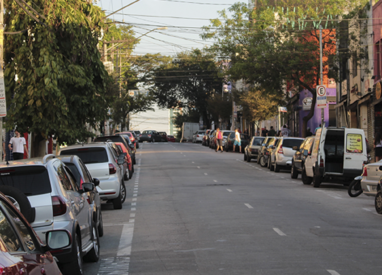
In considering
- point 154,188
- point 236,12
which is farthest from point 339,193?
point 236,12

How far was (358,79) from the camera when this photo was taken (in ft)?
119

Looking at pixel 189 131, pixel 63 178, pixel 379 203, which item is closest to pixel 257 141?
pixel 379 203

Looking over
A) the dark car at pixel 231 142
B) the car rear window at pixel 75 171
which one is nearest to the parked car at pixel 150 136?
the dark car at pixel 231 142

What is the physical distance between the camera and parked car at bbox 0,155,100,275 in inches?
287

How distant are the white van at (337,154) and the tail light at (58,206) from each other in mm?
14996

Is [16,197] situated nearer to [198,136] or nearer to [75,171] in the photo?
[75,171]

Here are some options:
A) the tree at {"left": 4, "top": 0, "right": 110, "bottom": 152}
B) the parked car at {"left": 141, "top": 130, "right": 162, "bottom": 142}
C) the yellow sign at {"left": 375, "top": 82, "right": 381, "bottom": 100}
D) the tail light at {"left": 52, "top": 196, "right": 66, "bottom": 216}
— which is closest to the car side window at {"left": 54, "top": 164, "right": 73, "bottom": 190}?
the tail light at {"left": 52, "top": 196, "right": 66, "bottom": 216}

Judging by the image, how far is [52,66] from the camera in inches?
691

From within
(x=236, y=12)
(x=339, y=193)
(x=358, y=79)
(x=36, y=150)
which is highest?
(x=236, y=12)

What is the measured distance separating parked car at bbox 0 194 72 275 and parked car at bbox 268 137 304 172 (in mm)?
24324

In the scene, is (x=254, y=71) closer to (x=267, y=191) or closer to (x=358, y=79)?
(x=358, y=79)

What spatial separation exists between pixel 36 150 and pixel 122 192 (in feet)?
15.9

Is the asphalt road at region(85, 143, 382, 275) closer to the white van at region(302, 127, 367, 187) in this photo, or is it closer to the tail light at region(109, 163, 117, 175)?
the white van at region(302, 127, 367, 187)

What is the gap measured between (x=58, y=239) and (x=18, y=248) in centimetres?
269
